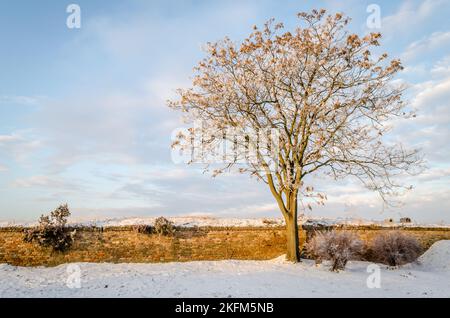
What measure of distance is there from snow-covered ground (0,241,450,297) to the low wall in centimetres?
92

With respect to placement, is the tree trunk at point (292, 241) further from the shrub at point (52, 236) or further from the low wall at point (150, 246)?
the shrub at point (52, 236)

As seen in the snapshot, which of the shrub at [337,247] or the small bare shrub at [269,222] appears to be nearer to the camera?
the shrub at [337,247]

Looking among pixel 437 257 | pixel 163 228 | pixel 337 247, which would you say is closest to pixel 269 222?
pixel 337 247

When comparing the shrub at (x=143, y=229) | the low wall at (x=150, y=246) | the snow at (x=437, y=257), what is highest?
the shrub at (x=143, y=229)

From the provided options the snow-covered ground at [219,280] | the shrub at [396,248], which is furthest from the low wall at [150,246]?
the shrub at [396,248]

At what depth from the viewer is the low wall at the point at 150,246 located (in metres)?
18.1

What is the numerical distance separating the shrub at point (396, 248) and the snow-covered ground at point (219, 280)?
1.77 feet

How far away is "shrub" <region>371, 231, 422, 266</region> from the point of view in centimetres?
1759

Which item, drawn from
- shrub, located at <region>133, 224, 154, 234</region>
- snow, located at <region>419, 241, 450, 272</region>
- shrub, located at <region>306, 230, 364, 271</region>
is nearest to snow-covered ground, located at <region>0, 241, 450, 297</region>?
snow, located at <region>419, 241, 450, 272</region>

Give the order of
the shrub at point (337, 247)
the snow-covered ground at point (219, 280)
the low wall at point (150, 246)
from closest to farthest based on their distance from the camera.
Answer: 1. the snow-covered ground at point (219, 280)
2. the shrub at point (337, 247)
3. the low wall at point (150, 246)

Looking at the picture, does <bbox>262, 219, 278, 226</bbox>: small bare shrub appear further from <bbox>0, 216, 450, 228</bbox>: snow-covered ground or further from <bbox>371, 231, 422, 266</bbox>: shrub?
<bbox>371, 231, 422, 266</bbox>: shrub
